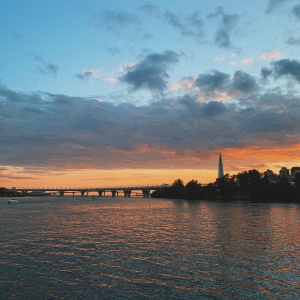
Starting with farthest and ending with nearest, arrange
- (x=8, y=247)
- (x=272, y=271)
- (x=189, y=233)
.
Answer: (x=189, y=233)
(x=8, y=247)
(x=272, y=271)

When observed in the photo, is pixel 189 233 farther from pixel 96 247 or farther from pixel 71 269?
pixel 71 269

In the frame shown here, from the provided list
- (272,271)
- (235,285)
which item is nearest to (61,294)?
(235,285)

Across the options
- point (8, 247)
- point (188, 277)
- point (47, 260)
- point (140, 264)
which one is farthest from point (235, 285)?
point (8, 247)

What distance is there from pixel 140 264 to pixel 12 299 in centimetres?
1678

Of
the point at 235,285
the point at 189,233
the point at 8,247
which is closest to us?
the point at 235,285

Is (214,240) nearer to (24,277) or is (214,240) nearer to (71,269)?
A: (71,269)

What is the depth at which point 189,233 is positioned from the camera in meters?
72.5

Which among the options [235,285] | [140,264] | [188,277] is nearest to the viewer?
[235,285]

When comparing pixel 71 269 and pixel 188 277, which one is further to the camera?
pixel 71 269

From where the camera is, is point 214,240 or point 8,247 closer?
point 8,247

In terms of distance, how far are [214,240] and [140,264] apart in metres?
22.6

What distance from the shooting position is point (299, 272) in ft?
129

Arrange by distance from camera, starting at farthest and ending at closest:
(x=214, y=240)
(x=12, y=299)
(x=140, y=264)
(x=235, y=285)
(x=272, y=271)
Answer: (x=214, y=240) → (x=140, y=264) → (x=272, y=271) → (x=235, y=285) → (x=12, y=299)

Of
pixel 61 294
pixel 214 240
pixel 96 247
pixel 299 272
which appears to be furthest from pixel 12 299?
pixel 214 240
